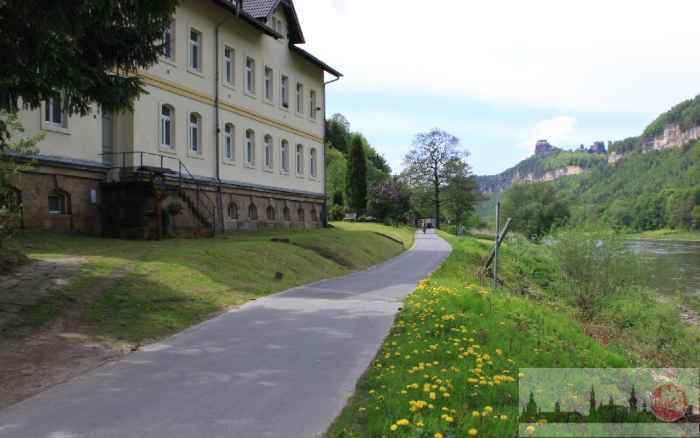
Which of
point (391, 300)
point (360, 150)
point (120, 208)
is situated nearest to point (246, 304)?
point (391, 300)

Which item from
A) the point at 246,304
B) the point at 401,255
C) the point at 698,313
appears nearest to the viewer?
the point at 246,304

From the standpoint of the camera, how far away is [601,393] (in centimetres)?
613

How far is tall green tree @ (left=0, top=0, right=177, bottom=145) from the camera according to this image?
321 inches

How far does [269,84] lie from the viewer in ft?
104

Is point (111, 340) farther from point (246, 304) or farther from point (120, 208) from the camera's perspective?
point (120, 208)

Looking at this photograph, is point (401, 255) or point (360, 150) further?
point (360, 150)

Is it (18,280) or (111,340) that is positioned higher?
(18,280)

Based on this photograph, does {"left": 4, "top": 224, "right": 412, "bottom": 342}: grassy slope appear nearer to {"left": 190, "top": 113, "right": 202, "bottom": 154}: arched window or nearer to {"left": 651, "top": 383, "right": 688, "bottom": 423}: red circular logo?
{"left": 651, "top": 383, "right": 688, "bottom": 423}: red circular logo

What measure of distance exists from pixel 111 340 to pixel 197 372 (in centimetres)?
227

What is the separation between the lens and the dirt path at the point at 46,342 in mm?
6734

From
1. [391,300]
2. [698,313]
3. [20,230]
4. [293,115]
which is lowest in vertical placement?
[698,313]

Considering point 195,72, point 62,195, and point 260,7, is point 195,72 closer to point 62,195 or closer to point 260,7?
point 260,7

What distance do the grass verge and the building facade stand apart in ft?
22.7

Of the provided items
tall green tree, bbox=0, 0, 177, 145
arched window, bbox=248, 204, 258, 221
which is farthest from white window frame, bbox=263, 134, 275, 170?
tall green tree, bbox=0, 0, 177, 145
